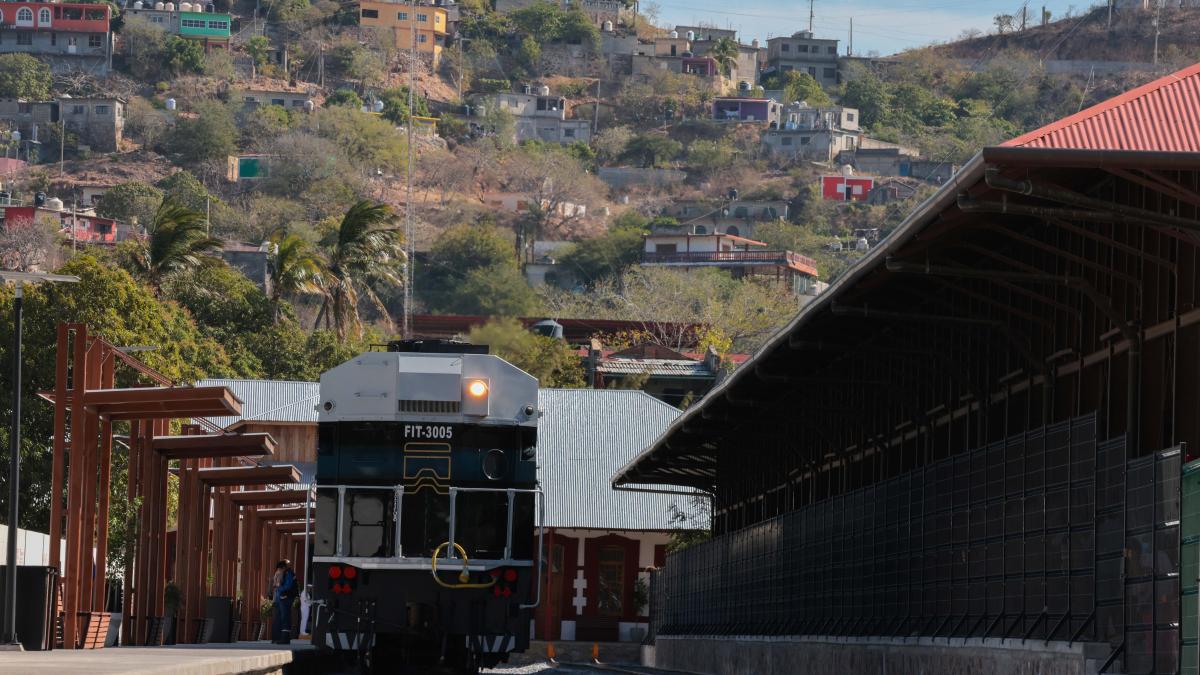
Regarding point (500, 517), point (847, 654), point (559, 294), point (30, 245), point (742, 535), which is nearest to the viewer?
point (500, 517)

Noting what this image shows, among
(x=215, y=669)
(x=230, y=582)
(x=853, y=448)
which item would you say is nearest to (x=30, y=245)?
(x=230, y=582)

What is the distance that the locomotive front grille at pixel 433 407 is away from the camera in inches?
994

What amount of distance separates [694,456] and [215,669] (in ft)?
80.9

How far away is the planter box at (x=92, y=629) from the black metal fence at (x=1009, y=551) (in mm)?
9713

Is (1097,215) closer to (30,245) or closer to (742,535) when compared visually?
(742,535)

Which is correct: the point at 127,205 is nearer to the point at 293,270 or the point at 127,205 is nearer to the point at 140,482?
the point at 293,270

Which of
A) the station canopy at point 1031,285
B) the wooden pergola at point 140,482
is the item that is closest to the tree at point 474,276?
the wooden pergola at point 140,482

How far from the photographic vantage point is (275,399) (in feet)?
232

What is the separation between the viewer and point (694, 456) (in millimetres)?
44219

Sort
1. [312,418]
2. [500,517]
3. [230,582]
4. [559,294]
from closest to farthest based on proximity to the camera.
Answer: [500,517], [230,582], [312,418], [559,294]

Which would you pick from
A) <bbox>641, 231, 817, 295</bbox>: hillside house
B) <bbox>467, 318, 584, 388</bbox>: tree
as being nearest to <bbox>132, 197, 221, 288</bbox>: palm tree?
<bbox>467, 318, 584, 388</bbox>: tree

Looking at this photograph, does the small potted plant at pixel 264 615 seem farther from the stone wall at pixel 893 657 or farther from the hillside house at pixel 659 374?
the hillside house at pixel 659 374

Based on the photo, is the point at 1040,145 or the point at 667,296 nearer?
the point at 1040,145

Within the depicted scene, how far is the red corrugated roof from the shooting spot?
1596 cm
